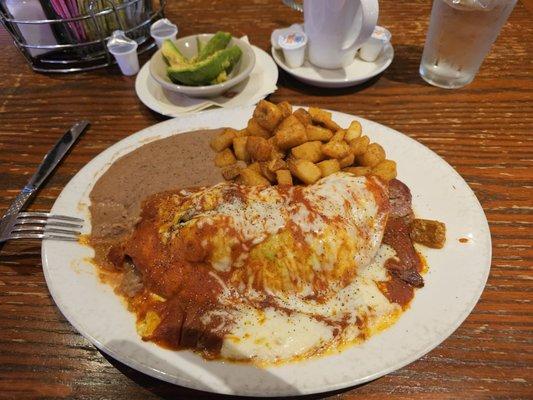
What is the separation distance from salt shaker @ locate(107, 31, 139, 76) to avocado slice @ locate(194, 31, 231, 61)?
0.45 m

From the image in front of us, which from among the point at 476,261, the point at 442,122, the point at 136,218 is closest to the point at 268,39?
the point at 442,122

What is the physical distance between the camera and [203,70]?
7.41 feet

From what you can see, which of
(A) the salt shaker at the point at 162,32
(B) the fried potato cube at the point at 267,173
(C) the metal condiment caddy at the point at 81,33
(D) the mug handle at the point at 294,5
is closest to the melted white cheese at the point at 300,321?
(B) the fried potato cube at the point at 267,173

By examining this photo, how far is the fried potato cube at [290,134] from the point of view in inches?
71.6

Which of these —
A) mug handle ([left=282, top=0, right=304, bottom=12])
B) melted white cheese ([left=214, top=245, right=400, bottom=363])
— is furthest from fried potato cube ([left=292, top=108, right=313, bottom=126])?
mug handle ([left=282, top=0, right=304, bottom=12])

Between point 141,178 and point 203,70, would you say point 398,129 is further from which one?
point 141,178

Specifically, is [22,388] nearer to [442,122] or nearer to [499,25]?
[442,122]

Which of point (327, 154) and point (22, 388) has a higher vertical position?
point (327, 154)

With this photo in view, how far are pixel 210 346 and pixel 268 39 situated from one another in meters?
2.39

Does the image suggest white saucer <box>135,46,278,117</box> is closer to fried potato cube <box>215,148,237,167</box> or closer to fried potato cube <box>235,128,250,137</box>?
fried potato cube <box>235,128,250,137</box>

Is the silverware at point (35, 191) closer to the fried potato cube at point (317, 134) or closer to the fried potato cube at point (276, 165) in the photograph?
the fried potato cube at point (276, 165)

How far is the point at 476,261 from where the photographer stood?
144cm

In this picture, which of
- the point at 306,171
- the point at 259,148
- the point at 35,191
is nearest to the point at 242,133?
the point at 259,148

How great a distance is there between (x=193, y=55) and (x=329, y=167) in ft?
4.61
